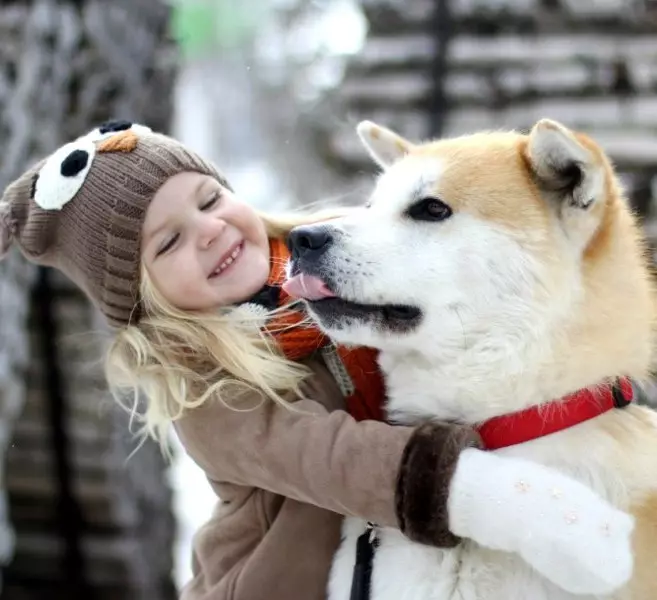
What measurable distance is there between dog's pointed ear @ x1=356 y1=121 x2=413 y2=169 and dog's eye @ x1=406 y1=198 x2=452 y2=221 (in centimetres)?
16

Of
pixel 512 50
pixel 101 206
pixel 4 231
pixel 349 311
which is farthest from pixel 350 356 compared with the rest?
pixel 512 50

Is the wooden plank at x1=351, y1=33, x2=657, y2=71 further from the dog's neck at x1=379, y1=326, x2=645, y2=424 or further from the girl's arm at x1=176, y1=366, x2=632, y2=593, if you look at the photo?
the girl's arm at x1=176, y1=366, x2=632, y2=593

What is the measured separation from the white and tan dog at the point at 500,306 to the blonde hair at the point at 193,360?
→ 0.11 metres

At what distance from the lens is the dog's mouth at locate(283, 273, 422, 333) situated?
79 centimetres

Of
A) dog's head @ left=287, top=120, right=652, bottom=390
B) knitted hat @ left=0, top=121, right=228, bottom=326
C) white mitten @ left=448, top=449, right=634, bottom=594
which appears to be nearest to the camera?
white mitten @ left=448, top=449, right=634, bottom=594

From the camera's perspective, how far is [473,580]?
2.44ft

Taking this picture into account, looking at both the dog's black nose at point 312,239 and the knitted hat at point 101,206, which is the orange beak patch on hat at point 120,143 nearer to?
the knitted hat at point 101,206

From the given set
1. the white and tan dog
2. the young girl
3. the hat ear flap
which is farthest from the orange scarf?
the hat ear flap

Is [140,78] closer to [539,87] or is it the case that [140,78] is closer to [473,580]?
[539,87]

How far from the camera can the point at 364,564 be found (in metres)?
0.80

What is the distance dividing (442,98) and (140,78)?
2.76ft

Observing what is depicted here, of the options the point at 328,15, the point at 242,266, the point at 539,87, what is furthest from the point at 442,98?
the point at 242,266

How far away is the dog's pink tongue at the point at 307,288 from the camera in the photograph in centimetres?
80

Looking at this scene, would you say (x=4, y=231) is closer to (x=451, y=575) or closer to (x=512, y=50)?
(x=451, y=575)
